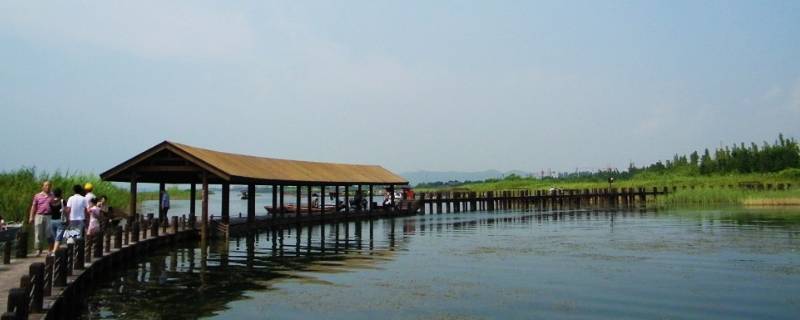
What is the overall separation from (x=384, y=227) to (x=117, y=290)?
24525mm

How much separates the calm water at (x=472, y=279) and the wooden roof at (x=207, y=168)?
3.03 meters

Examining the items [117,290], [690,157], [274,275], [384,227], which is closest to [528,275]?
[274,275]

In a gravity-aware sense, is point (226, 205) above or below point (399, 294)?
above

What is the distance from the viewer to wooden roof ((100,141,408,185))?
2803 centimetres

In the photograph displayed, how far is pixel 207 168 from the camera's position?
2788cm

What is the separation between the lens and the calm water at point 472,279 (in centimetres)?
1443

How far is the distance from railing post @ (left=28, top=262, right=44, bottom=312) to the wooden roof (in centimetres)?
1633

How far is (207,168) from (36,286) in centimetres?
1669

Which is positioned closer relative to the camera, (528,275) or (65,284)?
(65,284)

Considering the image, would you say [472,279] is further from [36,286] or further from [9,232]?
[9,232]

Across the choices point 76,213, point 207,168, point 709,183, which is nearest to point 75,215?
point 76,213

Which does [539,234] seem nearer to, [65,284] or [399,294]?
[399,294]

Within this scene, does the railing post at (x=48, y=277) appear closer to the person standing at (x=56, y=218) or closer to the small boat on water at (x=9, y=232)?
the person standing at (x=56, y=218)

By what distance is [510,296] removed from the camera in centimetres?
1597
